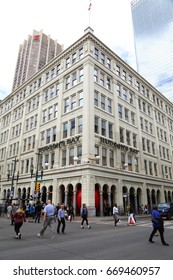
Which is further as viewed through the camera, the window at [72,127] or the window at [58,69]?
the window at [58,69]

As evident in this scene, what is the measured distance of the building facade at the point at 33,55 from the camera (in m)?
132

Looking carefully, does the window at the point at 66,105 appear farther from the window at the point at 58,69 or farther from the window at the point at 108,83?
the window at the point at 58,69

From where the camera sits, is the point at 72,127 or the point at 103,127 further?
the point at 72,127

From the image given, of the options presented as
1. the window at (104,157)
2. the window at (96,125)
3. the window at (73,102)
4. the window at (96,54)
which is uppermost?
the window at (96,54)

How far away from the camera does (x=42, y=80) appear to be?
138ft

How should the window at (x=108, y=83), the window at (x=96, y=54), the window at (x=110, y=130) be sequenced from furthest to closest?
the window at (x=108, y=83), the window at (x=96, y=54), the window at (x=110, y=130)

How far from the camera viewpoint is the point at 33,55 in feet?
438

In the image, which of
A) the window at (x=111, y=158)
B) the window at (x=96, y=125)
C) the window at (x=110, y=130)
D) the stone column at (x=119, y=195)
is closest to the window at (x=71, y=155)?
the window at (x=96, y=125)

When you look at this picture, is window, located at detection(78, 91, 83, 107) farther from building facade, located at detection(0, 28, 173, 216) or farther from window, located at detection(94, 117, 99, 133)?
window, located at detection(94, 117, 99, 133)

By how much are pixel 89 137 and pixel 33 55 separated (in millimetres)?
124085

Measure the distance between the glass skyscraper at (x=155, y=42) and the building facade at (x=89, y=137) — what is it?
93289 millimetres

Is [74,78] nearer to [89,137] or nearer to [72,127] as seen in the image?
[72,127]

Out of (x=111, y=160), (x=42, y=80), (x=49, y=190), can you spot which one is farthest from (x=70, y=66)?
(x=49, y=190)

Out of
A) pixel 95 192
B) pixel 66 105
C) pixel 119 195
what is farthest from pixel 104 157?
pixel 66 105
